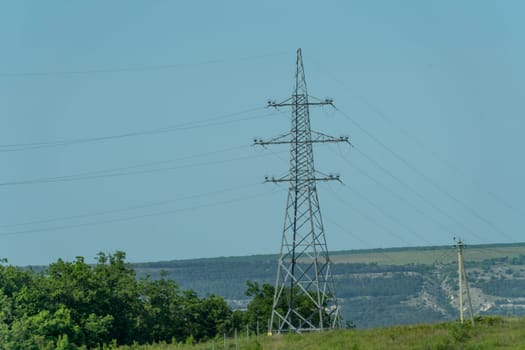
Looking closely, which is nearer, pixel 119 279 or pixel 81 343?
pixel 81 343

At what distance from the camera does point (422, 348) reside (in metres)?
66.3

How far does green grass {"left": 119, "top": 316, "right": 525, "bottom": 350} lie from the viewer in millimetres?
66812

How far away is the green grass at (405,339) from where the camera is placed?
6681cm

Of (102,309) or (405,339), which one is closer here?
(405,339)

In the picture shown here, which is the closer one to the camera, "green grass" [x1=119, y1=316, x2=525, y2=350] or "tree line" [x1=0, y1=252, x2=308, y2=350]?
"green grass" [x1=119, y1=316, x2=525, y2=350]

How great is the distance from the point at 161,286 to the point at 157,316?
19.7 ft

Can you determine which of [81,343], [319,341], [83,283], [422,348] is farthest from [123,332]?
[422,348]

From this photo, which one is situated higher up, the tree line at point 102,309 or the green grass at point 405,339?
the tree line at point 102,309

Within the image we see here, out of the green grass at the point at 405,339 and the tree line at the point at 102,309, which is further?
the tree line at the point at 102,309

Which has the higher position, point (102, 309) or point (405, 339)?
point (102, 309)

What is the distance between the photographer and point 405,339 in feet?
230

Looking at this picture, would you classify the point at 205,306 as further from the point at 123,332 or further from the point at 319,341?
the point at 319,341

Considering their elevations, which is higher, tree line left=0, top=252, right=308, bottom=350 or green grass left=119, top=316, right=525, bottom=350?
tree line left=0, top=252, right=308, bottom=350

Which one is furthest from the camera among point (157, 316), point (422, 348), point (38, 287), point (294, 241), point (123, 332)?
point (157, 316)
